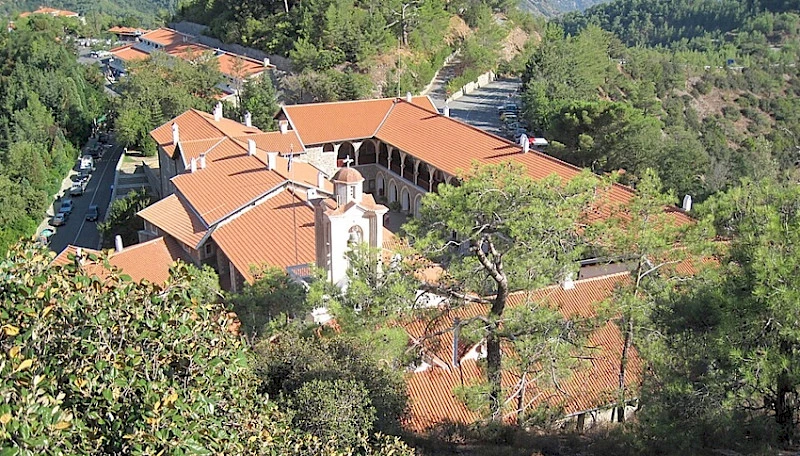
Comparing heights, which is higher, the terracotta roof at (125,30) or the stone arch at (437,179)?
the stone arch at (437,179)

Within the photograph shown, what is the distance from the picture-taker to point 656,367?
34.4 ft

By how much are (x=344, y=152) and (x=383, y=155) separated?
1.79 metres

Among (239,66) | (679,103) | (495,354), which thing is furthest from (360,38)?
(495,354)

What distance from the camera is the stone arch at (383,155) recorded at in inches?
1273

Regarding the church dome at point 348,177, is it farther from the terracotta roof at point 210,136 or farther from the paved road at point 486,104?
the paved road at point 486,104

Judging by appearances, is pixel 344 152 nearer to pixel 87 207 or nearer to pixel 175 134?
pixel 175 134

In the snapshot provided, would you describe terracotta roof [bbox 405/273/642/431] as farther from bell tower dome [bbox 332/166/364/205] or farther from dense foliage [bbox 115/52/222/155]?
A: dense foliage [bbox 115/52/222/155]

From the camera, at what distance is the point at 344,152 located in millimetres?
32781

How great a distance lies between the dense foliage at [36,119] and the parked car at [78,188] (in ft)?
2.78

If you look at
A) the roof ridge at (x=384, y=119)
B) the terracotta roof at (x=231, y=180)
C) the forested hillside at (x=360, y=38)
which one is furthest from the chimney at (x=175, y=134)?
the forested hillside at (x=360, y=38)

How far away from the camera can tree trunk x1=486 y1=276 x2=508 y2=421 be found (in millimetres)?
11516

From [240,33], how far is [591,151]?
32501 millimetres

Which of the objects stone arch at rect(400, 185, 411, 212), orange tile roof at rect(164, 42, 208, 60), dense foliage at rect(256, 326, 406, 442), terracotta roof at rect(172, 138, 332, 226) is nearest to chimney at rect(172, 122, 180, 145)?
terracotta roof at rect(172, 138, 332, 226)

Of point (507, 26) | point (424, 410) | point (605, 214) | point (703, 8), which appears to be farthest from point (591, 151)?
point (703, 8)
